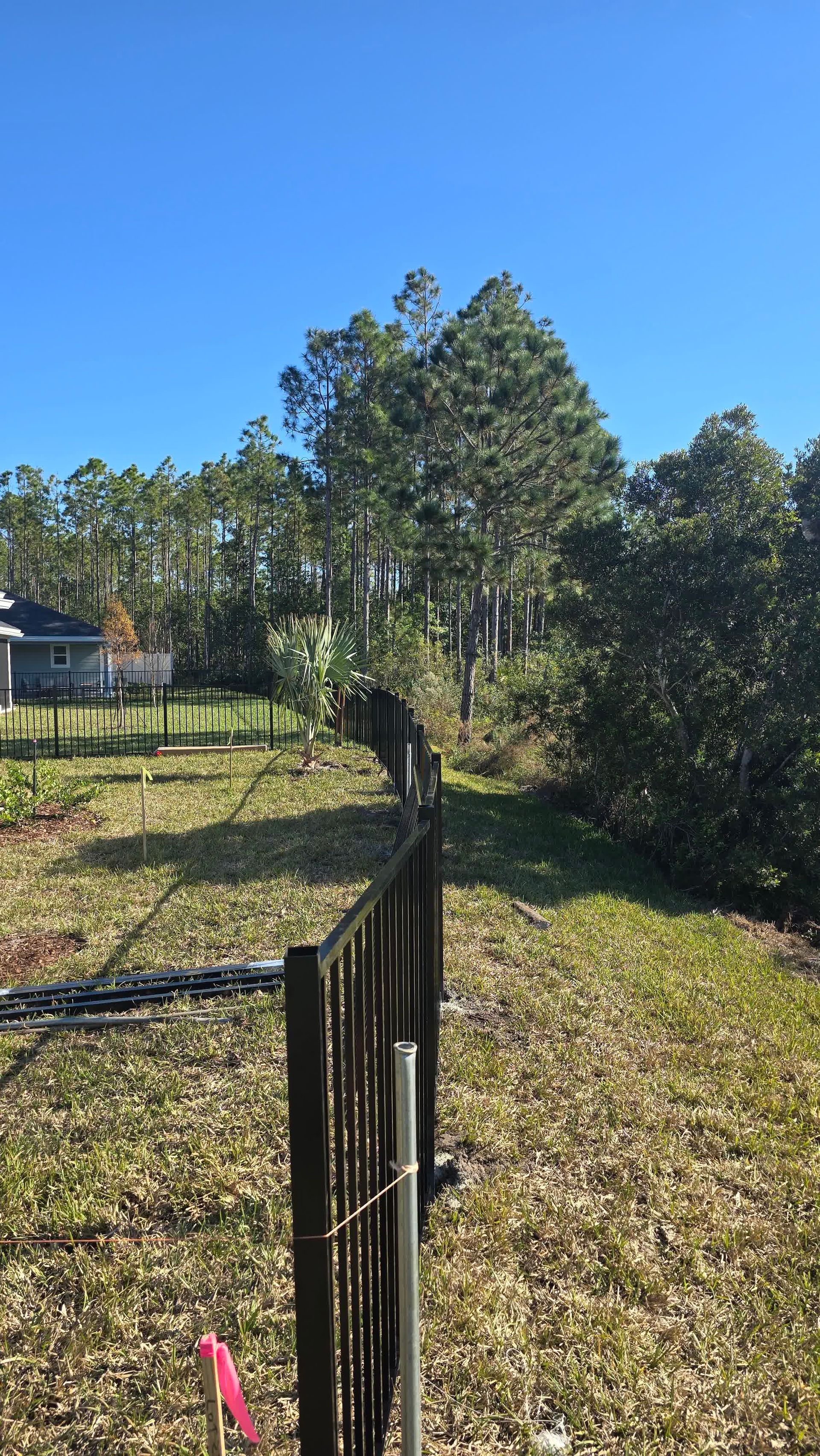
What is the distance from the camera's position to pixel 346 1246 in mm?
1550

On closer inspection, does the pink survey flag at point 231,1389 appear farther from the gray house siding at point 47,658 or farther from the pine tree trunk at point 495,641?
the gray house siding at point 47,658

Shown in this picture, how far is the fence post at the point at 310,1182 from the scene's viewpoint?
3.98 ft

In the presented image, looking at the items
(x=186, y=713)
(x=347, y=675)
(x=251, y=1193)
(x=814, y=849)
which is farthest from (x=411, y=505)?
(x=251, y=1193)

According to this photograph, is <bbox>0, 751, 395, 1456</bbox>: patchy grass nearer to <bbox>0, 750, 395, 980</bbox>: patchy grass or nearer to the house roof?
<bbox>0, 750, 395, 980</bbox>: patchy grass

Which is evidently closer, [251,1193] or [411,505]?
[251,1193]

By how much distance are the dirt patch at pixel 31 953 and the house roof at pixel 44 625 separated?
26.1 m

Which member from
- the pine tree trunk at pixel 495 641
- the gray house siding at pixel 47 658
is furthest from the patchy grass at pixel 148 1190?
the gray house siding at pixel 47 658

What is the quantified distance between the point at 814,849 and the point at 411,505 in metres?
12.6

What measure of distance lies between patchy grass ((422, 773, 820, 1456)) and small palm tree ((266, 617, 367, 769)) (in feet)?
22.1

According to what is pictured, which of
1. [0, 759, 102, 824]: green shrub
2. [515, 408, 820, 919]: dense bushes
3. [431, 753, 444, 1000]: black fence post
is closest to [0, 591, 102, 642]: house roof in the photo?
[0, 759, 102, 824]: green shrub

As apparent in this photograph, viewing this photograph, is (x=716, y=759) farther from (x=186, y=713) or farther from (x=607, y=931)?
(x=186, y=713)

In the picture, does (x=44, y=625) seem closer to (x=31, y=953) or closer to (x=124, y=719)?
(x=124, y=719)

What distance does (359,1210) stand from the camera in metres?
1.54

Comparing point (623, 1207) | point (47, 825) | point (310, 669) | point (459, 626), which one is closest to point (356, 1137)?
point (623, 1207)
